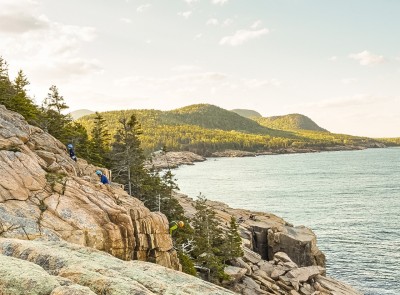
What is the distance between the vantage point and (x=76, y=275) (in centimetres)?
998

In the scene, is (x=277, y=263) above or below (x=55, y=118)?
below

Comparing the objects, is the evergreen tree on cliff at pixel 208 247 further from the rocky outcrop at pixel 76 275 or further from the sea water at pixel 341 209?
the rocky outcrop at pixel 76 275

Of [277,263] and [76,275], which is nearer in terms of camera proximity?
[76,275]

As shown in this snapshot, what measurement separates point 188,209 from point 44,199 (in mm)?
43129

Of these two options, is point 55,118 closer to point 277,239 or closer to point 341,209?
point 277,239

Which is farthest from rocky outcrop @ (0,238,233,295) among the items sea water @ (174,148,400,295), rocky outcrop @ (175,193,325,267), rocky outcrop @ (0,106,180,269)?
rocky outcrop @ (175,193,325,267)

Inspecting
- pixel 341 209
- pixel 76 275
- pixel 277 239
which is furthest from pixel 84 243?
pixel 341 209

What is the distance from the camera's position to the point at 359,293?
41.5 meters

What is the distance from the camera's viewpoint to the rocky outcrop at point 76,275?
8.69 meters

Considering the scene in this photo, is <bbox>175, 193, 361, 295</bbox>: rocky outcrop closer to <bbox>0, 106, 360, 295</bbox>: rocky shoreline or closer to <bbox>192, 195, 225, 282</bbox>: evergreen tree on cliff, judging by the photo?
<bbox>0, 106, 360, 295</bbox>: rocky shoreline

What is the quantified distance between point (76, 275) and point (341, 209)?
86.9 m

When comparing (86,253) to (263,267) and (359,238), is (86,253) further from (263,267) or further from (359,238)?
(359,238)

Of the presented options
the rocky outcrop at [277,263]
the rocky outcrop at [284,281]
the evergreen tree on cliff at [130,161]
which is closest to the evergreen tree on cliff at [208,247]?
the rocky outcrop at [277,263]

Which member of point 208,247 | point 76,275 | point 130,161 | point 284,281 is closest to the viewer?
point 76,275
